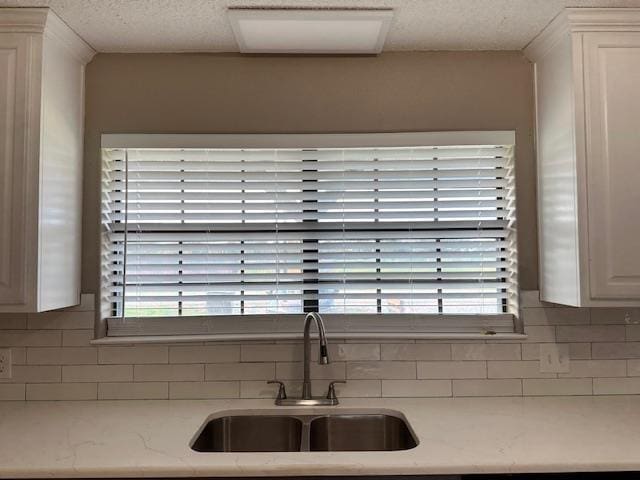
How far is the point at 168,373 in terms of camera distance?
84.4 inches

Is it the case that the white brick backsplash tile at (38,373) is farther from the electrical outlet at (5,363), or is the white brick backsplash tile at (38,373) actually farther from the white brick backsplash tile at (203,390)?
the white brick backsplash tile at (203,390)

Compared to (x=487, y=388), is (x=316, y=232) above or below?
above

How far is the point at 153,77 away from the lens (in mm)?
2225

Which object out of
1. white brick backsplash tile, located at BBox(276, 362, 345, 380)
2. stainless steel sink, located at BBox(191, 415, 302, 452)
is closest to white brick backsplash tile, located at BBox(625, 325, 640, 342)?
white brick backsplash tile, located at BBox(276, 362, 345, 380)

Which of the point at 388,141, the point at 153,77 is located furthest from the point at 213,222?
the point at 388,141

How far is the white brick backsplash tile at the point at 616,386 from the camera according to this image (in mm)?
2141

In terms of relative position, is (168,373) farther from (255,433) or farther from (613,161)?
(613,161)

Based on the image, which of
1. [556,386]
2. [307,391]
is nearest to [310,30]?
[307,391]

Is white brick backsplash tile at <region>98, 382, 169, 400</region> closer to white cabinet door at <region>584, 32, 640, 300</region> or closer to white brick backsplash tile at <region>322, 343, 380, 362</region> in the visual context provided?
white brick backsplash tile at <region>322, 343, 380, 362</region>

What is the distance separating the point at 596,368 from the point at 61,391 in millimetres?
2208

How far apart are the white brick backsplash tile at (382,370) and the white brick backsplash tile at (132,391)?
2.54ft

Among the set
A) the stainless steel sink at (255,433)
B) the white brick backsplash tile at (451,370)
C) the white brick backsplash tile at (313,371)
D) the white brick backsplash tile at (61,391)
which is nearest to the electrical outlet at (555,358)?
the white brick backsplash tile at (451,370)

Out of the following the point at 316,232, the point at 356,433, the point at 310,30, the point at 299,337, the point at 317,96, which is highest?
the point at 310,30

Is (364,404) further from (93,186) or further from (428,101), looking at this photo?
(93,186)
